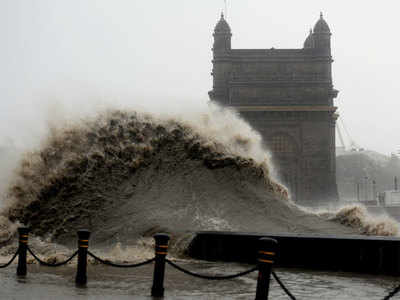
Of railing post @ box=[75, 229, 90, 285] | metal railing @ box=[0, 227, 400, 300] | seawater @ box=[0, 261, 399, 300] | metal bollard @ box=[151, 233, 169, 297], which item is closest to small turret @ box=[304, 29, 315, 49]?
seawater @ box=[0, 261, 399, 300]

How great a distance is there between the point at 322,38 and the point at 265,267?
141 ft

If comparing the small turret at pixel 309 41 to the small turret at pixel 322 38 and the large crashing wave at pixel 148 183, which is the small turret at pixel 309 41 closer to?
the small turret at pixel 322 38

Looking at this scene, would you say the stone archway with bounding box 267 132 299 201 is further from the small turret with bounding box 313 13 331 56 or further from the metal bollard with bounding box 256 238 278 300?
the metal bollard with bounding box 256 238 278 300

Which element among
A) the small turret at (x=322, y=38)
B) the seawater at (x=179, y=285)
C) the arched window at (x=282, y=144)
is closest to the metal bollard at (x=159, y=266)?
the seawater at (x=179, y=285)

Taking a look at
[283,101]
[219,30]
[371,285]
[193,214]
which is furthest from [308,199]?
[371,285]

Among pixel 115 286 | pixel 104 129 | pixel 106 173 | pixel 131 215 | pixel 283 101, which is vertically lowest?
pixel 115 286

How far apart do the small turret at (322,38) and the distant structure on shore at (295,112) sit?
0.87m

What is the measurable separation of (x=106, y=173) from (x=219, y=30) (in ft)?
122

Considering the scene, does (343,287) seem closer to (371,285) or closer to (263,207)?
(371,285)

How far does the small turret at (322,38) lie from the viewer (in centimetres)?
4503

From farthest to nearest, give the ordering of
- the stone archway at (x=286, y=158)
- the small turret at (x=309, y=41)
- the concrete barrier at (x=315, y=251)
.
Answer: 1. the small turret at (x=309, y=41)
2. the stone archway at (x=286, y=158)
3. the concrete barrier at (x=315, y=251)

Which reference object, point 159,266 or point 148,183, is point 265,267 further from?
point 148,183

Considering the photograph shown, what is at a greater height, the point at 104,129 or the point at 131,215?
the point at 104,129

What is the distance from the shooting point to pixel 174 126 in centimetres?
1288
